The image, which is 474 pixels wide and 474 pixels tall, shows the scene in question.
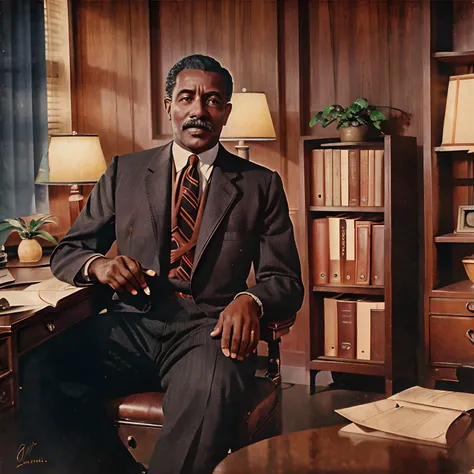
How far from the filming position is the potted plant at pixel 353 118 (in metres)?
3.22

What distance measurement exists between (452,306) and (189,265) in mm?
1602

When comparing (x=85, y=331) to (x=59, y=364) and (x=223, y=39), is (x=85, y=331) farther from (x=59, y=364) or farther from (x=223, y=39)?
(x=223, y=39)

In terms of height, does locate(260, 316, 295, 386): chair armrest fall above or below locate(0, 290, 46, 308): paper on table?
below

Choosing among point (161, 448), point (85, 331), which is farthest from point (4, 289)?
point (161, 448)

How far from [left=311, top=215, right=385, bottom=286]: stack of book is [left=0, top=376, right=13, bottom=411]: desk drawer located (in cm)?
174

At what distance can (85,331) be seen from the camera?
218 centimetres

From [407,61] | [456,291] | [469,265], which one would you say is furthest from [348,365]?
[407,61]

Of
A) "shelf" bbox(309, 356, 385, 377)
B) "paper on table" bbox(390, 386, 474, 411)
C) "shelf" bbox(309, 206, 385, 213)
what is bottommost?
"shelf" bbox(309, 356, 385, 377)

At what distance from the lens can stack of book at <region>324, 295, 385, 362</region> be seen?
327 centimetres

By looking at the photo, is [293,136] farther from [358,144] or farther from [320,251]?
[320,251]

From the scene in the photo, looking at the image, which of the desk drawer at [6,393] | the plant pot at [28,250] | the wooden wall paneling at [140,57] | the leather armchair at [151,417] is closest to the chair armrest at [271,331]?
the leather armchair at [151,417]

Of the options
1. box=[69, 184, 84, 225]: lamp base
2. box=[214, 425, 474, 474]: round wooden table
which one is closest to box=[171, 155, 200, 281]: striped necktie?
box=[214, 425, 474, 474]: round wooden table

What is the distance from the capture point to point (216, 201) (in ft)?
6.31

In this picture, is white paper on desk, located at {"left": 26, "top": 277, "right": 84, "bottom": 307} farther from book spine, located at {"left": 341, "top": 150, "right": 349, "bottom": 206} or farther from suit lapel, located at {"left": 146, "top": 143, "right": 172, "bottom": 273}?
book spine, located at {"left": 341, "top": 150, "right": 349, "bottom": 206}
